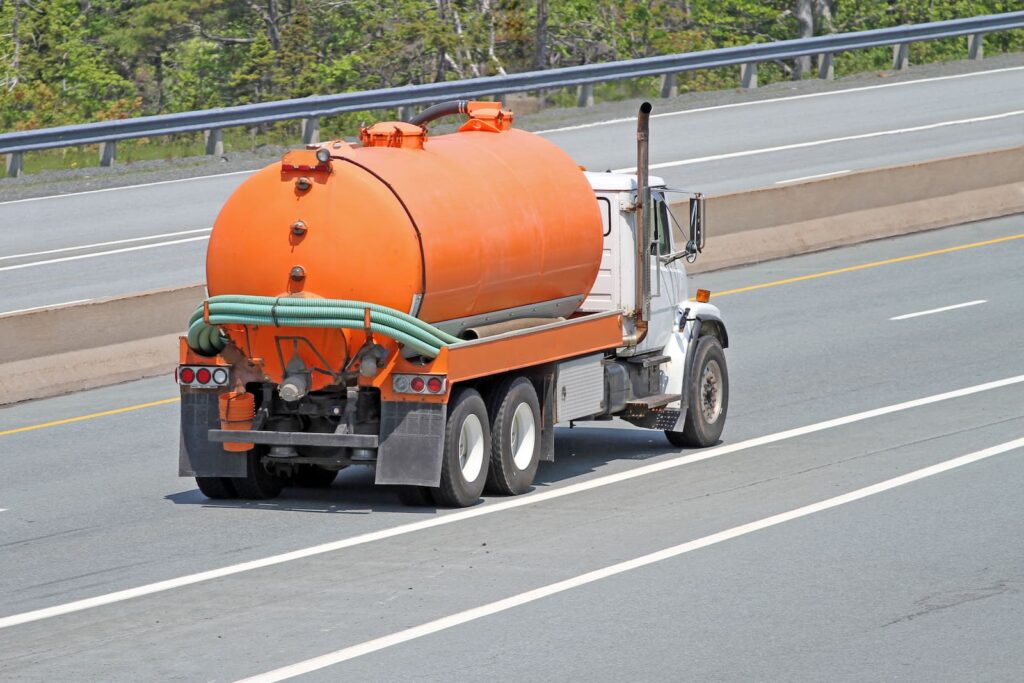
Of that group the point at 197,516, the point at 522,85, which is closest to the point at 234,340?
the point at 197,516

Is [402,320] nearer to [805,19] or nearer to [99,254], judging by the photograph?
[99,254]

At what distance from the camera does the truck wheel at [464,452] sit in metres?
12.3

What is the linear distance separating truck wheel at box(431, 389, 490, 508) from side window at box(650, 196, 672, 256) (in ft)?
9.78

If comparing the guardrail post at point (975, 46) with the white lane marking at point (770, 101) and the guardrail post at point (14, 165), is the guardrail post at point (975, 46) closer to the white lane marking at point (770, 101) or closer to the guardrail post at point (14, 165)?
the white lane marking at point (770, 101)

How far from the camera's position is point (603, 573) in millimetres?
10383

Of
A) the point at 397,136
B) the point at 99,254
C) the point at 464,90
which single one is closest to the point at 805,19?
the point at 464,90

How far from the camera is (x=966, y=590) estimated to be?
990cm

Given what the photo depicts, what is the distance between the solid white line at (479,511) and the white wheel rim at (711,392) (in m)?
0.34

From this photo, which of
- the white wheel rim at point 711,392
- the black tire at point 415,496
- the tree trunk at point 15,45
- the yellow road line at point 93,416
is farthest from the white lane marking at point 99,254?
the tree trunk at point 15,45

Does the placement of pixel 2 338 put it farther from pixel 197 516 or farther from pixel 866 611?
pixel 866 611

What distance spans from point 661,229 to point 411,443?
12.9ft

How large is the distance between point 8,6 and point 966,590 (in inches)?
1803

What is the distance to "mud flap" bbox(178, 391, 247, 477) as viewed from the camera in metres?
12.8

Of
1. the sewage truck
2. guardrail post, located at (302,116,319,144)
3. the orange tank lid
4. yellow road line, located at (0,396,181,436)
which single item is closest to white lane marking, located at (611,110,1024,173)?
guardrail post, located at (302,116,319,144)
